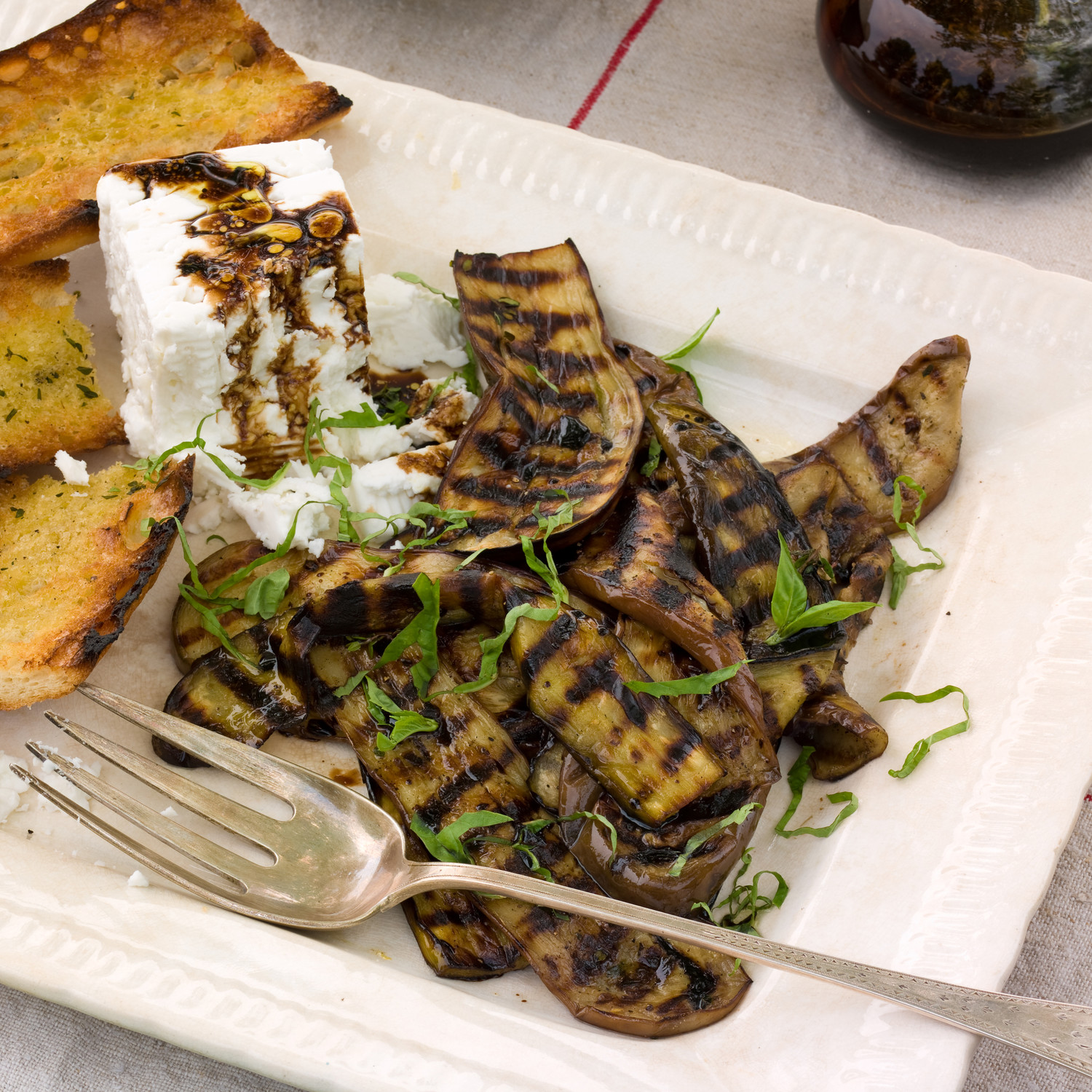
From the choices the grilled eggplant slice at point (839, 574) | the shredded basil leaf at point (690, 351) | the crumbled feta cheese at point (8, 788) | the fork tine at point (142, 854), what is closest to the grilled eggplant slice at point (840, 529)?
the grilled eggplant slice at point (839, 574)

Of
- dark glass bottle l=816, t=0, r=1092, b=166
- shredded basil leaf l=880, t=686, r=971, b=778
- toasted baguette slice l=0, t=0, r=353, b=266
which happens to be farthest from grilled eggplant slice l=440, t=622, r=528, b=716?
dark glass bottle l=816, t=0, r=1092, b=166

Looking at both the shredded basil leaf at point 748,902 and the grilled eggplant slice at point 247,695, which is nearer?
the shredded basil leaf at point 748,902

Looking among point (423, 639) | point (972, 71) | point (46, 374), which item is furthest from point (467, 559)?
point (972, 71)

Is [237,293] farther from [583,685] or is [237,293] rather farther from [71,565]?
[583,685]

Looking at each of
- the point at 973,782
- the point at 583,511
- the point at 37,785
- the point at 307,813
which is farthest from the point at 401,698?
the point at 973,782

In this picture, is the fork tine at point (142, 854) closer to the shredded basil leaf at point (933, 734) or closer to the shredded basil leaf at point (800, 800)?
the shredded basil leaf at point (800, 800)
